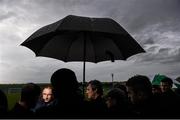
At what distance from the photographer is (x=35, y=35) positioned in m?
7.03

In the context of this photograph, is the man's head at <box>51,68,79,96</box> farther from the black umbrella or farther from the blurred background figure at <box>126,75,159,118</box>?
the black umbrella

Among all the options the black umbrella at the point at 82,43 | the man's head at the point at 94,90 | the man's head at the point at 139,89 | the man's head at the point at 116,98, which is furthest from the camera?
the black umbrella at the point at 82,43

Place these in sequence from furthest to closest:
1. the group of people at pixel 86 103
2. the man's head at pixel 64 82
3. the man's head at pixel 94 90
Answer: the man's head at pixel 94 90 → the man's head at pixel 64 82 → the group of people at pixel 86 103

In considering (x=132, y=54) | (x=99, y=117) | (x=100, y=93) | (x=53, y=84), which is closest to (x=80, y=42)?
(x=132, y=54)

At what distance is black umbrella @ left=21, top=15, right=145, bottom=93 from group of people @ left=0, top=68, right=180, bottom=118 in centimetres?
240

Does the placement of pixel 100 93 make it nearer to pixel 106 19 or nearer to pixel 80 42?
pixel 106 19

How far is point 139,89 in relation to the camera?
12.1 feet

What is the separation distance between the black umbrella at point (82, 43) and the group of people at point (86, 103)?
240 centimetres

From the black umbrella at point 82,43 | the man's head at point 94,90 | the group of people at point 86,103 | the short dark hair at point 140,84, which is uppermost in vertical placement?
the black umbrella at point 82,43

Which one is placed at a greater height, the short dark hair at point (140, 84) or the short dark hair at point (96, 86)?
the short dark hair at point (96, 86)

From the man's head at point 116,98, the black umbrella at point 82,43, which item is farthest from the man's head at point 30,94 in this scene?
the black umbrella at point 82,43

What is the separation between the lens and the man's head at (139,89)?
3.64 meters

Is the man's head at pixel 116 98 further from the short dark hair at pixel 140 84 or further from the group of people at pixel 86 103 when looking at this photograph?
the short dark hair at pixel 140 84

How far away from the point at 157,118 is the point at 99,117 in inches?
11.4
